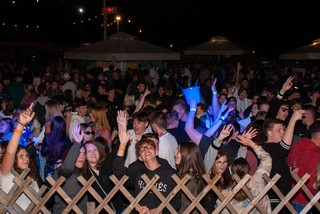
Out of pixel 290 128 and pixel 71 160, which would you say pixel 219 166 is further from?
pixel 71 160

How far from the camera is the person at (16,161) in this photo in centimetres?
465

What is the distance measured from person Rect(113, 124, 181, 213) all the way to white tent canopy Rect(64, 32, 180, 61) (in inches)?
387

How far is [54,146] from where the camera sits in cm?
693

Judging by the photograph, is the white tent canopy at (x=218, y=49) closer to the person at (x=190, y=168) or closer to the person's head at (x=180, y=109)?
the person's head at (x=180, y=109)

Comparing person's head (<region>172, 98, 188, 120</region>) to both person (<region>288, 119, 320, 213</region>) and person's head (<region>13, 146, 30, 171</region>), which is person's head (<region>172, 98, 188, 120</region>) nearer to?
person (<region>288, 119, 320, 213</region>)

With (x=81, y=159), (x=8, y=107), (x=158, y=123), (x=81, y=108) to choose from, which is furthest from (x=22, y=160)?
(x=8, y=107)

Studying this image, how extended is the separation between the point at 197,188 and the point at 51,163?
9.18 ft

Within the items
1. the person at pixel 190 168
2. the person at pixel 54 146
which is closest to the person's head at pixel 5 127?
the person at pixel 54 146

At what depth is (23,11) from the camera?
6150cm

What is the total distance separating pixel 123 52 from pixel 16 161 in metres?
10.0

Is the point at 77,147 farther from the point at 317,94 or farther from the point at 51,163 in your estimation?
the point at 317,94

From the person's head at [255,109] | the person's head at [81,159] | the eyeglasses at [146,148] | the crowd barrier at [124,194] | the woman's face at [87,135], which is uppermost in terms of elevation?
the person's head at [255,109]

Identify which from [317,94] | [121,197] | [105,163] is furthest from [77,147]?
[317,94]

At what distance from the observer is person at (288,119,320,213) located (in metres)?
5.70
